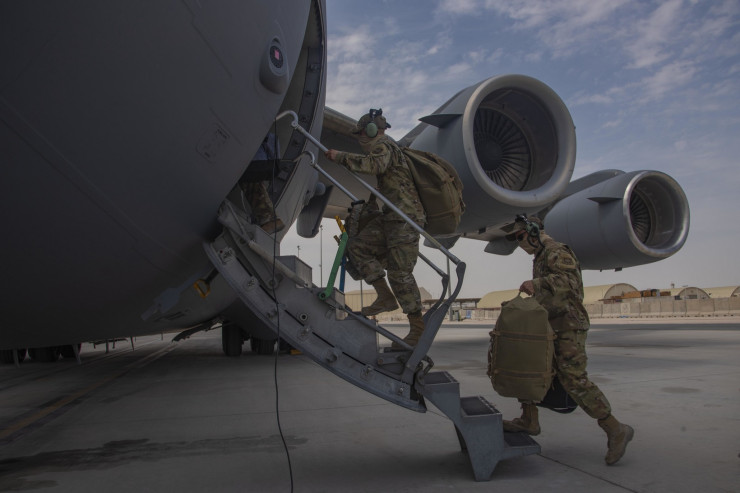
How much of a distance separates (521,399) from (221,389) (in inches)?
178

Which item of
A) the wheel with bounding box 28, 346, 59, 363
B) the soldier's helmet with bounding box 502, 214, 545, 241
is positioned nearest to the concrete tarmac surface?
the soldier's helmet with bounding box 502, 214, 545, 241

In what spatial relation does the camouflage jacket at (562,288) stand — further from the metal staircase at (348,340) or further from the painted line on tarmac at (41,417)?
the painted line on tarmac at (41,417)

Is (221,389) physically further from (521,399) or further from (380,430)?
(521,399)

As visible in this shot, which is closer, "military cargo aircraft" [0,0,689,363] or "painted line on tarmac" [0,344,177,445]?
"military cargo aircraft" [0,0,689,363]

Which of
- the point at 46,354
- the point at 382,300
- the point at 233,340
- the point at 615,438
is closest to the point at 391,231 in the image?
the point at 382,300

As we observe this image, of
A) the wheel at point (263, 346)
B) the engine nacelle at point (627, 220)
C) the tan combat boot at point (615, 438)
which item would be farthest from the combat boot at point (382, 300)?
the wheel at point (263, 346)

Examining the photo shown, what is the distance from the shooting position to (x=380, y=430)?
4141 millimetres

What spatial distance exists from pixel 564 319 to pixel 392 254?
119 cm

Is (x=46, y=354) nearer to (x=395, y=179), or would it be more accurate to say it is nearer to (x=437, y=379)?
(x=395, y=179)

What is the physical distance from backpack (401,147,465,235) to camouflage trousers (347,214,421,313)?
295mm

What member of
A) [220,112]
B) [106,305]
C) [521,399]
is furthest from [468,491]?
[106,305]

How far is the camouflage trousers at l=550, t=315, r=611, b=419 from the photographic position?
319 centimetres

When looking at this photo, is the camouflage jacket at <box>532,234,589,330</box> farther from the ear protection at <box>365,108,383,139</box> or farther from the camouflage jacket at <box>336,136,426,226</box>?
the ear protection at <box>365,108,383,139</box>

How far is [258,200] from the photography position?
4.35m
